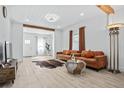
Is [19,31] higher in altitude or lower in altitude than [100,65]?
higher

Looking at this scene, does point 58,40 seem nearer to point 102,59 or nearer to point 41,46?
point 41,46

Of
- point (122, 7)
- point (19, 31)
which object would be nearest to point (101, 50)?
point (122, 7)

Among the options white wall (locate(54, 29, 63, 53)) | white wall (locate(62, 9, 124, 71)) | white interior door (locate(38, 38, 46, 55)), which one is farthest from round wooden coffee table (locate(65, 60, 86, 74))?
white interior door (locate(38, 38, 46, 55))

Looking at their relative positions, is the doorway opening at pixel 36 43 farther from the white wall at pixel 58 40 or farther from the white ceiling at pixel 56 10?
the white ceiling at pixel 56 10

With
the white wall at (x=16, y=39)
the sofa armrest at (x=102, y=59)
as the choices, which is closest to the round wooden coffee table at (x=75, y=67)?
the sofa armrest at (x=102, y=59)

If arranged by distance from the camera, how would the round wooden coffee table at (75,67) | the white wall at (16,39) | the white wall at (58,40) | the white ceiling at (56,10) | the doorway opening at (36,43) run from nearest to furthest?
the round wooden coffee table at (75,67) → the white ceiling at (56,10) → the white wall at (16,39) → the white wall at (58,40) → the doorway opening at (36,43)

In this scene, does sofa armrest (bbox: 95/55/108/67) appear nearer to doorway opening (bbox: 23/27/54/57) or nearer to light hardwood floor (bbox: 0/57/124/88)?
light hardwood floor (bbox: 0/57/124/88)

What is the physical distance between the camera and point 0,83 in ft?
9.72

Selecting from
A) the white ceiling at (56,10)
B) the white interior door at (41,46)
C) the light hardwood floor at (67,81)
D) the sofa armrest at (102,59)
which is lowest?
the light hardwood floor at (67,81)

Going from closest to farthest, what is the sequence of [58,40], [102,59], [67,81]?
[67,81], [102,59], [58,40]

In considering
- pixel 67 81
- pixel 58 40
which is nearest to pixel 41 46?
pixel 58 40

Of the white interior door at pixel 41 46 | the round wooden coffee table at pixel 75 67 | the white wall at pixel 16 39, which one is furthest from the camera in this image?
the white interior door at pixel 41 46
